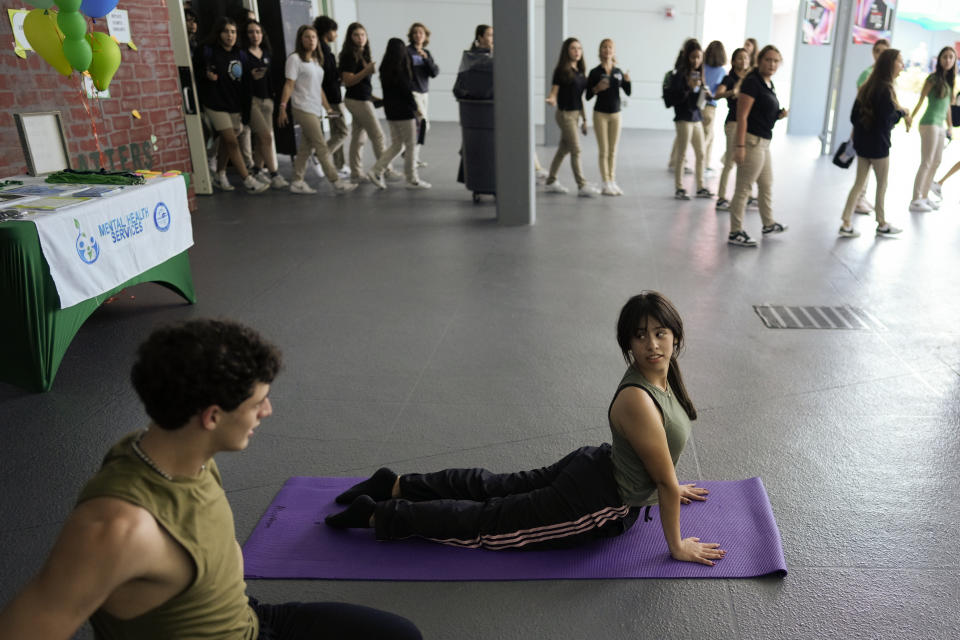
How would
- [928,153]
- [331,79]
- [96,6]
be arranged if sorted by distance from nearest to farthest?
[96,6], [928,153], [331,79]

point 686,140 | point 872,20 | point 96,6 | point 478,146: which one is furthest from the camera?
point 872,20

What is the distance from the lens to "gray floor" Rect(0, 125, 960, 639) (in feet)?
7.63

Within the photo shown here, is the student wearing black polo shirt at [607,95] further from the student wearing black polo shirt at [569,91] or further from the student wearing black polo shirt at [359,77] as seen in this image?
the student wearing black polo shirt at [359,77]

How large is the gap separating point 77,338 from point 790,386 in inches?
159

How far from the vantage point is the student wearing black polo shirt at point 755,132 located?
5.81 m

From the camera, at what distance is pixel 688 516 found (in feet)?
8.84

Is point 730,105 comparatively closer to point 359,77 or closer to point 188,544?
point 359,77

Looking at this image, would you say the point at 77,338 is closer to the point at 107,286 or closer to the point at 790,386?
the point at 107,286

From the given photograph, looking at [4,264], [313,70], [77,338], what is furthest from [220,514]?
[313,70]

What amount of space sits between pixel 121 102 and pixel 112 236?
3370mm

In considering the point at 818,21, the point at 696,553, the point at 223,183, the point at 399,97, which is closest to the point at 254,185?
the point at 223,183

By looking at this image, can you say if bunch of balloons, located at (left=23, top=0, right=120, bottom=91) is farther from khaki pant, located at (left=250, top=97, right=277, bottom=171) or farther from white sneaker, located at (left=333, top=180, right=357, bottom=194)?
white sneaker, located at (left=333, top=180, right=357, bottom=194)

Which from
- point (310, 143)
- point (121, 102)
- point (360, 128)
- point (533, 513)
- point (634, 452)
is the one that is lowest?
point (533, 513)

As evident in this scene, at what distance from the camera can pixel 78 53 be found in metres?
4.61
